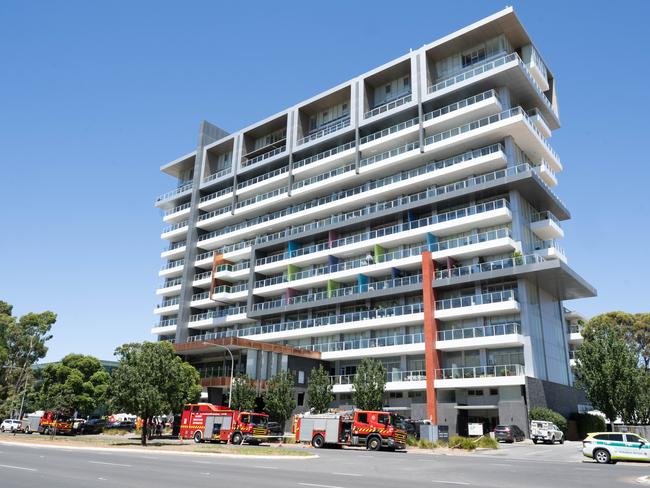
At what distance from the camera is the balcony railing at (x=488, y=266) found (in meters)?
46.8

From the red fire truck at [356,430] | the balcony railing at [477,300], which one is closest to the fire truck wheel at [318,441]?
the red fire truck at [356,430]

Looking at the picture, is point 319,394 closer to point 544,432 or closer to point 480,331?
point 480,331

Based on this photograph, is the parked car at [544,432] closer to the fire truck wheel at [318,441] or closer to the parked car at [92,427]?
the fire truck wheel at [318,441]

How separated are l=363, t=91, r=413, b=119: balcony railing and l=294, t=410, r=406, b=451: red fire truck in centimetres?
3574

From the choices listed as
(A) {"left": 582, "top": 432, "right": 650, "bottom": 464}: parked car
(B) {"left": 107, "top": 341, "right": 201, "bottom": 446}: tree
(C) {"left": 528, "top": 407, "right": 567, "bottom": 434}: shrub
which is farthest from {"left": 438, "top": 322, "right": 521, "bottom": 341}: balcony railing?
(B) {"left": 107, "top": 341, "right": 201, "bottom": 446}: tree

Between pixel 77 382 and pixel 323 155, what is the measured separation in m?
40.3

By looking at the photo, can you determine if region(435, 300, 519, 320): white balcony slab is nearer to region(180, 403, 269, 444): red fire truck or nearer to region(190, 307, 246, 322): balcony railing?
region(180, 403, 269, 444): red fire truck

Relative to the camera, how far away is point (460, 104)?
53.9m

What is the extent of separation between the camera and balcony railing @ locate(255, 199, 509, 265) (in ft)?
167

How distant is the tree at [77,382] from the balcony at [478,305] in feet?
129

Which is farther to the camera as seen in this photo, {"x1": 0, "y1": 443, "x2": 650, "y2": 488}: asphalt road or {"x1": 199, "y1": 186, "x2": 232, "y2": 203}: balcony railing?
{"x1": 199, "y1": 186, "x2": 232, "y2": 203}: balcony railing

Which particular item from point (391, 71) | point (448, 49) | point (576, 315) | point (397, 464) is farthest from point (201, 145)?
point (397, 464)

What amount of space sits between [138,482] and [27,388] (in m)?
70.8

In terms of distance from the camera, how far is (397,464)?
79.3ft
